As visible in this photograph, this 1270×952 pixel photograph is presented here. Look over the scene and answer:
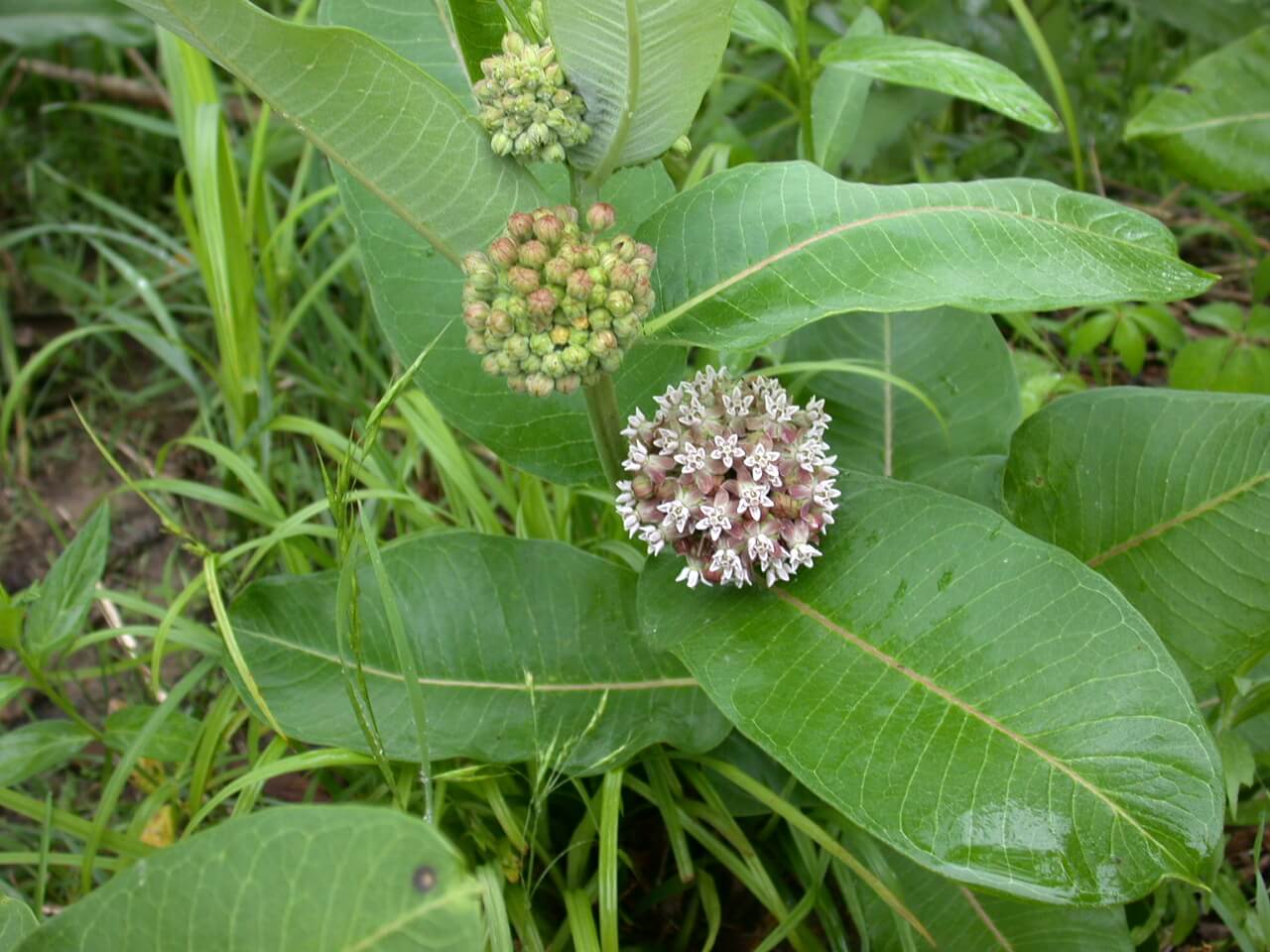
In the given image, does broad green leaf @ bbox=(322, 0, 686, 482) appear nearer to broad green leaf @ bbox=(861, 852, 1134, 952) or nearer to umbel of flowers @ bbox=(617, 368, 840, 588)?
umbel of flowers @ bbox=(617, 368, 840, 588)

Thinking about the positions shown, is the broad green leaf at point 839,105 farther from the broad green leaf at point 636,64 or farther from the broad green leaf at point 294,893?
the broad green leaf at point 294,893

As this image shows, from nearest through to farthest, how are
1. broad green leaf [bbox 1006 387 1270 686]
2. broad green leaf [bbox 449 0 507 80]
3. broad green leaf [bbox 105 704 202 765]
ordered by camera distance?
broad green leaf [bbox 449 0 507 80] → broad green leaf [bbox 1006 387 1270 686] → broad green leaf [bbox 105 704 202 765]

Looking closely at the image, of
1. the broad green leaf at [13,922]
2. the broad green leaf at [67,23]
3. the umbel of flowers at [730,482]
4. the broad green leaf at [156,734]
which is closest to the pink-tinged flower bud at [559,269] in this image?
the umbel of flowers at [730,482]

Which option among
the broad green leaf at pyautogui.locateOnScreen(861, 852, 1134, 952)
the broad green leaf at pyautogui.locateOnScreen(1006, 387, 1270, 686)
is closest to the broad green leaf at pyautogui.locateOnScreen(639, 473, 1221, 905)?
the broad green leaf at pyautogui.locateOnScreen(1006, 387, 1270, 686)

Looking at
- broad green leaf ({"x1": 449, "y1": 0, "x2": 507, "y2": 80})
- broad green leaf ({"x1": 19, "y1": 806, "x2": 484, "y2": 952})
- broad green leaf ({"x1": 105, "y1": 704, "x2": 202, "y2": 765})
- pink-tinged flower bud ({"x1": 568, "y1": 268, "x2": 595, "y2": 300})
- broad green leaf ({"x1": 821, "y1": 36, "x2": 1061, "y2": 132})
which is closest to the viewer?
broad green leaf ({"x1": 19, "y1": 806, "x2": 484, "y2": 952})

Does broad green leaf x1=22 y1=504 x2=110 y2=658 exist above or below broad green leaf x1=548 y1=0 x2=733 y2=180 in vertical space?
below

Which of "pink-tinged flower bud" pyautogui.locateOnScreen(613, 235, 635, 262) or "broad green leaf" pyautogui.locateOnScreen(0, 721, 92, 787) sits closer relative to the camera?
"pink-tinged flower bud" pyautogui.locateOnScreen(613, 235, 635, 262)
